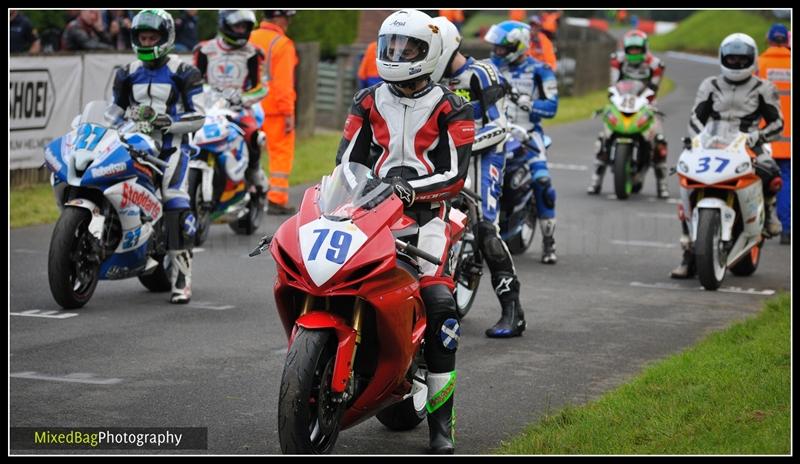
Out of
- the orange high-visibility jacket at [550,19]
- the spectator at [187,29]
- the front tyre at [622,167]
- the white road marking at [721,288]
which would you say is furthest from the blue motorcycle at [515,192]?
the orange high-visibility jacket at [550,19]

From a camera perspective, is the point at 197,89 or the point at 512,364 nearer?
the point at 512,364

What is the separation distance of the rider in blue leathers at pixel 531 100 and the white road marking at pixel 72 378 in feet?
19.6

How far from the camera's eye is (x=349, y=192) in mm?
6758

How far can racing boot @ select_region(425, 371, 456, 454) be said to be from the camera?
689 centimetres

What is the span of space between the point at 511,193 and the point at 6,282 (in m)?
4.60

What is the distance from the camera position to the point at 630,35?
20.0 m

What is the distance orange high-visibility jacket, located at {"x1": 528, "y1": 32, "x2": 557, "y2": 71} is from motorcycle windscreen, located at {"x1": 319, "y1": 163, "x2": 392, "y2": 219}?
12.6 meters

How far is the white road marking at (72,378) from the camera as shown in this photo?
8391mm

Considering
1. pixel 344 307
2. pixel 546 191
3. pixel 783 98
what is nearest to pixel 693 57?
pixel 783 98

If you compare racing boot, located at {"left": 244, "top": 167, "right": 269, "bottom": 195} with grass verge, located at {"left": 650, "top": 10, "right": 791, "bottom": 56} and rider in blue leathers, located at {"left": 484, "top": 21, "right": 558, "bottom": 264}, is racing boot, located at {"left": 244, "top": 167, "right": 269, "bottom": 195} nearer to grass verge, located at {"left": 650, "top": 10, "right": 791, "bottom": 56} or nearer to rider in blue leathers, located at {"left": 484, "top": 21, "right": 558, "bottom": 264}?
rider in blue leathers, located at {"left": 484, "top": 21, "right": 558, "bottom": 264}

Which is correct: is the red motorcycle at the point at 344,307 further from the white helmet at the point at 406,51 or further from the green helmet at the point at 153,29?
the green helmet at the point at 153,29

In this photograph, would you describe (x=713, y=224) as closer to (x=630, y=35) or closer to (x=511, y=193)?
(x=511, y=193)

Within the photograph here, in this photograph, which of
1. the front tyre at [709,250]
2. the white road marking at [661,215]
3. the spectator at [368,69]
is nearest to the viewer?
the front tyre at [709,250]

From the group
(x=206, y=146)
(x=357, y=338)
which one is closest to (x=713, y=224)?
(x=206, y=146)
